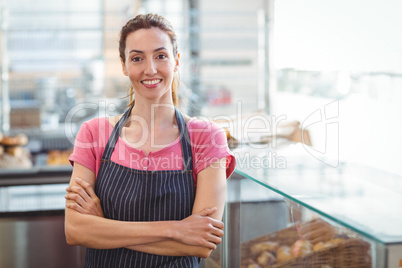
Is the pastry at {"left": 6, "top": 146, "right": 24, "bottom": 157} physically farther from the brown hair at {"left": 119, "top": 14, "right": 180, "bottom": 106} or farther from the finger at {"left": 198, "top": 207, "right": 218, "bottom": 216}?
the finger at {"left": 198, "top": 207, "right": 218, "bottom": 216}

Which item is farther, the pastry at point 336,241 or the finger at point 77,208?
the finger at point 77,208

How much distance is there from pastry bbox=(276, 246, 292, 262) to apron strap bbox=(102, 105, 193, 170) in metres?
0.37

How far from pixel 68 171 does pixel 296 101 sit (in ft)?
7.86

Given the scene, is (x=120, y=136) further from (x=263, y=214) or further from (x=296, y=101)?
(x=296, y=101)

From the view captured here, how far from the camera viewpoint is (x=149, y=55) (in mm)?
1376

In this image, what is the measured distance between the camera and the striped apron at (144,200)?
135 centimetres

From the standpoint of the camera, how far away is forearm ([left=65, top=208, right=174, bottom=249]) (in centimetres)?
130

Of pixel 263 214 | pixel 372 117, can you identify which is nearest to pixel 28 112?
pixel 372 117

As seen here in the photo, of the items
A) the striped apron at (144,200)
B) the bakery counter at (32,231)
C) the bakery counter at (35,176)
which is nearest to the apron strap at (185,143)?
the striped apron at (144,200)

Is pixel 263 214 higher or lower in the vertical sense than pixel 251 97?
lower

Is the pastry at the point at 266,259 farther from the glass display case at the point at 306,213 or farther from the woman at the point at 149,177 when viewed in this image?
the woman at the point at 149,177

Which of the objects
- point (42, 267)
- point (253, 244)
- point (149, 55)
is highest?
point (149, 55)

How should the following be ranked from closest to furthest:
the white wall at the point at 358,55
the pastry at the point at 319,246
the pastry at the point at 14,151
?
1. the pastry at the point at 319,246
2. the white wall at the point at 358,55
3. the pastry at the point at 14,151

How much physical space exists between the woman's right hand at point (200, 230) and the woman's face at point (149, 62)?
1.16 feet
